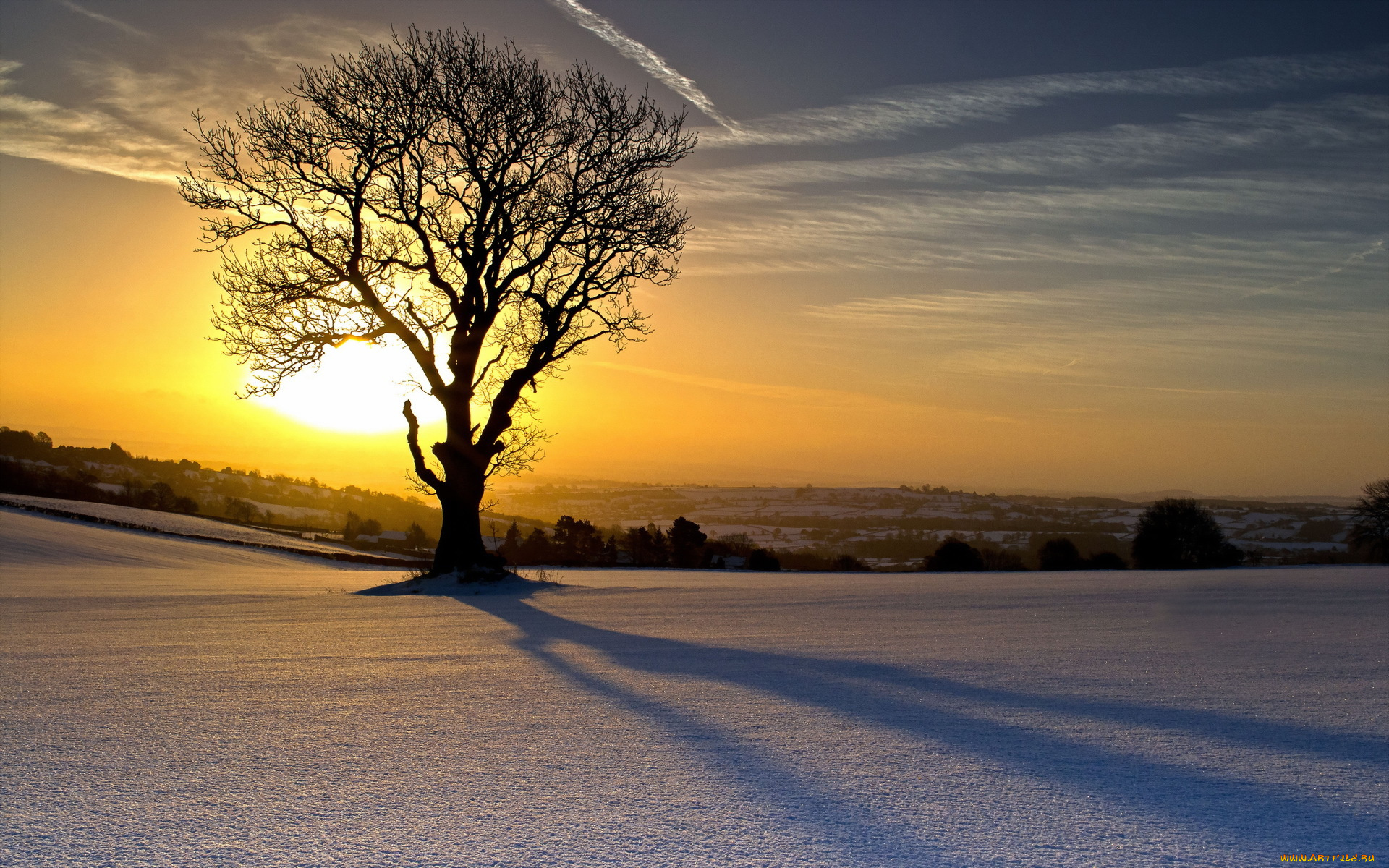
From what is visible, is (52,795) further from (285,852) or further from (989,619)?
(989,619)

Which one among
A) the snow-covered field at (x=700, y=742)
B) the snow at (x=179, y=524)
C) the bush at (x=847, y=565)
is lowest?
the snow at (x=179, y=524)

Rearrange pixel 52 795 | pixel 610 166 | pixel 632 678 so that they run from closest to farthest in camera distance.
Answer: pixel 52 795 < pixel 632 678 < pixel 610 166

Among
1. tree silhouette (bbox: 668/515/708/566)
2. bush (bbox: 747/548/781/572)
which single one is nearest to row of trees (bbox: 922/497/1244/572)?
bush (bbox: 747/548/781/572)

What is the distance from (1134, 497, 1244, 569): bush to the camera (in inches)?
784

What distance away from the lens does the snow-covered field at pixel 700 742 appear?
101 inches

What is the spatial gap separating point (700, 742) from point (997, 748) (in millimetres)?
1259

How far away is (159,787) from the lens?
10.00 feet

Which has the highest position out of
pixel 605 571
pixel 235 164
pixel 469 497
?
pixel 235 164

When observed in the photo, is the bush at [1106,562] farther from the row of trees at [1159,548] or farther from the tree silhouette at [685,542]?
the tree silhouette at [685,542]

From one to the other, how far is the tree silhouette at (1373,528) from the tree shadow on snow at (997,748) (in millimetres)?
16999

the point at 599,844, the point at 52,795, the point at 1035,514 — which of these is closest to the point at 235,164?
the point at 52,795

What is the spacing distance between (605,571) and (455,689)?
14.3 m

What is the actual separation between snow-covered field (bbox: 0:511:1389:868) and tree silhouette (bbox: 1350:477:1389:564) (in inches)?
459

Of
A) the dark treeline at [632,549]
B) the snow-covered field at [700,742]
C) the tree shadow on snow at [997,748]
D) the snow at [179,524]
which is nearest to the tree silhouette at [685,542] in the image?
the dark treeline at [632,549]
